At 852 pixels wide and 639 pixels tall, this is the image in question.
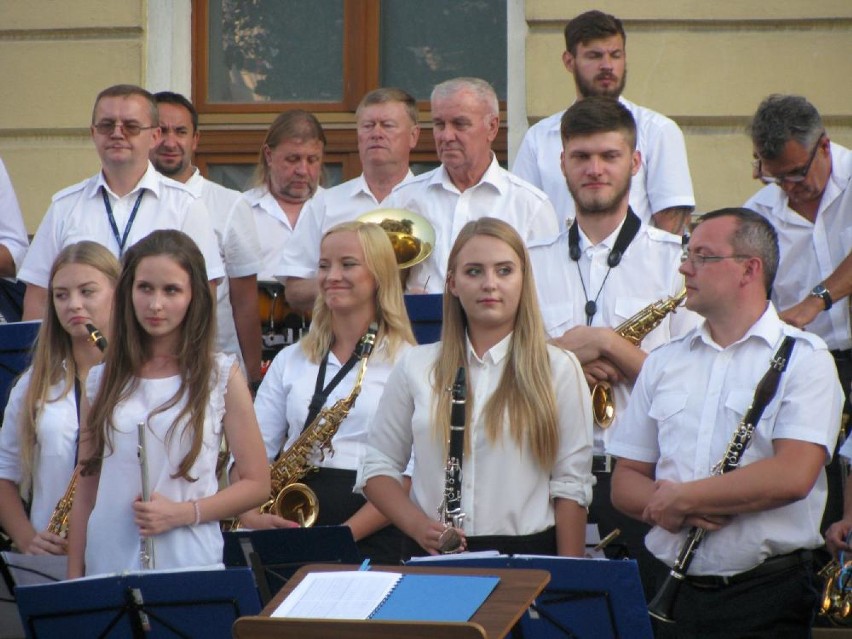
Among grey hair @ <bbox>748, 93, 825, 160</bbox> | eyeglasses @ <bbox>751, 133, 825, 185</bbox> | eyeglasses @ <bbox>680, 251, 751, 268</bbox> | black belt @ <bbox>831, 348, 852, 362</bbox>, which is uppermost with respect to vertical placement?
grey hair @ <bbox>748, 93, 825, 160</bbox>

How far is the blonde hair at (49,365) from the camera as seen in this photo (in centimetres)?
588

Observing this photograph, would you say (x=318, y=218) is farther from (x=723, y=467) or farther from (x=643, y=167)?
(x=723, y=467)

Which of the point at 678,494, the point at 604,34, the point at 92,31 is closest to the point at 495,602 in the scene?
the point at 678,494

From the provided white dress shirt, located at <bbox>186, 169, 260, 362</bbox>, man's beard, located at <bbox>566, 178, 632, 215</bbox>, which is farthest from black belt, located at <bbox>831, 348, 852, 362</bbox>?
white dress shirt, located at <bbox>186, 169, 260, 362</bbox>

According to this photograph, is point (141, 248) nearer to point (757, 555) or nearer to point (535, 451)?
point (535, 451)

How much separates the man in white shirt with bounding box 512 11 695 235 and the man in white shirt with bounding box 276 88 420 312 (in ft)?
2.48

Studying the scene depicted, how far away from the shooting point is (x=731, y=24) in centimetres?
836

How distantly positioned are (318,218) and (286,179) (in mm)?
818

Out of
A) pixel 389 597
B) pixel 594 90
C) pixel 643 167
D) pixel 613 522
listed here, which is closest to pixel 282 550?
pixel 613 522

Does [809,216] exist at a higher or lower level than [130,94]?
lower

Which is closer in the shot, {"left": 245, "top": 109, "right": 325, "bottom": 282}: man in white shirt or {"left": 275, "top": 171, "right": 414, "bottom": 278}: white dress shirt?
{"left": 275, "top": 171, "right": 414, "bottom": 278}: white dress shirt

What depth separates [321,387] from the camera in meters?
6.22

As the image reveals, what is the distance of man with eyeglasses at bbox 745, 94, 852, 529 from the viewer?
252 inches

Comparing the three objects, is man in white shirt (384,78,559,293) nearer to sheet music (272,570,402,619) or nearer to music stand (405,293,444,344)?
music stand (405,293,444,344)
